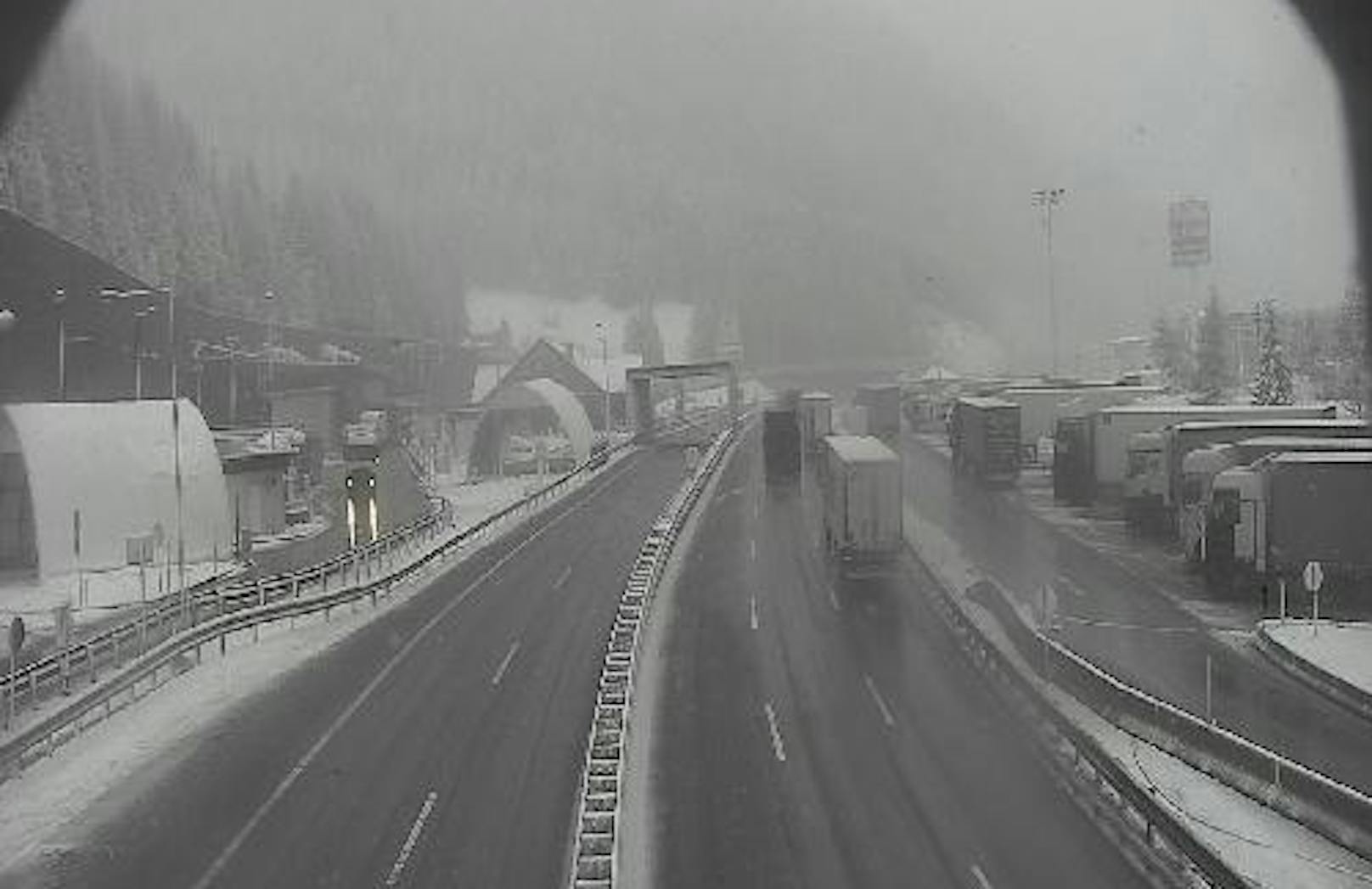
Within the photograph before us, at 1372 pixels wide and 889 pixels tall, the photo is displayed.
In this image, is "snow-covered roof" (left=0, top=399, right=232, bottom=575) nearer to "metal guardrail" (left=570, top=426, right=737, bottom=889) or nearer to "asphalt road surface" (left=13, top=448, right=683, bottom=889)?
"asphalt road surface" (left=13, top=448, right=683, bottom=889)

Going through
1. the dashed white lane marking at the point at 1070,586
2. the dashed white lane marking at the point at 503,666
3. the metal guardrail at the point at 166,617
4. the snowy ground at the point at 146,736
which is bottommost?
the snowy ground at the point at 146,736

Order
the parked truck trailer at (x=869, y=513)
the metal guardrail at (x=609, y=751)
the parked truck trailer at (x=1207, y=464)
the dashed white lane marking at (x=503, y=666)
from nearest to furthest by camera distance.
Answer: the metal guardrail at (x=609, y=751) < the dashed white lane marking at (x=503, y=666) < the parked truck trailer at (x=869, y=513) < the parked truck trailer at (x=1207, y=464)

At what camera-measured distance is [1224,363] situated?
95.8 meters

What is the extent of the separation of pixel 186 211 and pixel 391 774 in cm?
10712

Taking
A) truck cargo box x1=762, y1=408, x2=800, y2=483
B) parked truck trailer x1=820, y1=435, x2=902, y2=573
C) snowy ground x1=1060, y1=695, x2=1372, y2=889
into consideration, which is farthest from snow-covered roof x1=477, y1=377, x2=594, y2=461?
snowy ground x1=1060, y1=695, x2=1372, y2=889

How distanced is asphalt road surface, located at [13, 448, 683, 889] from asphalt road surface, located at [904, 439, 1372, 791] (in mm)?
10849

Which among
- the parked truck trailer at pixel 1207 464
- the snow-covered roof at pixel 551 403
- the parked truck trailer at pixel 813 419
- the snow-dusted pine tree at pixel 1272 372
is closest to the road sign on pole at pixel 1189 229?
the snow-dusted pine tree at pixel 1272 372

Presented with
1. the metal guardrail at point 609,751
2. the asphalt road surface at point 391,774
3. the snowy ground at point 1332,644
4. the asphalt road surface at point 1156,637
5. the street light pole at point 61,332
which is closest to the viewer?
the metal guardrail at point 609,751

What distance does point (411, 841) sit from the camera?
1630 centimetres

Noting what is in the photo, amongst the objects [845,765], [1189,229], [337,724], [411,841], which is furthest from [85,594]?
[1189,229]

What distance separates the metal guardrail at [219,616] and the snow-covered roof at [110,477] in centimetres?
848

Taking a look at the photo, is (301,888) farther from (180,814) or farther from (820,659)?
(820,659)

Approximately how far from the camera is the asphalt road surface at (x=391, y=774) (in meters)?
15.5

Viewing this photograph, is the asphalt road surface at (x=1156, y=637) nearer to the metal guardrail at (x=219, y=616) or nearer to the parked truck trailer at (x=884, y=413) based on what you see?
the metal guardrail at (x=219, y=616)
